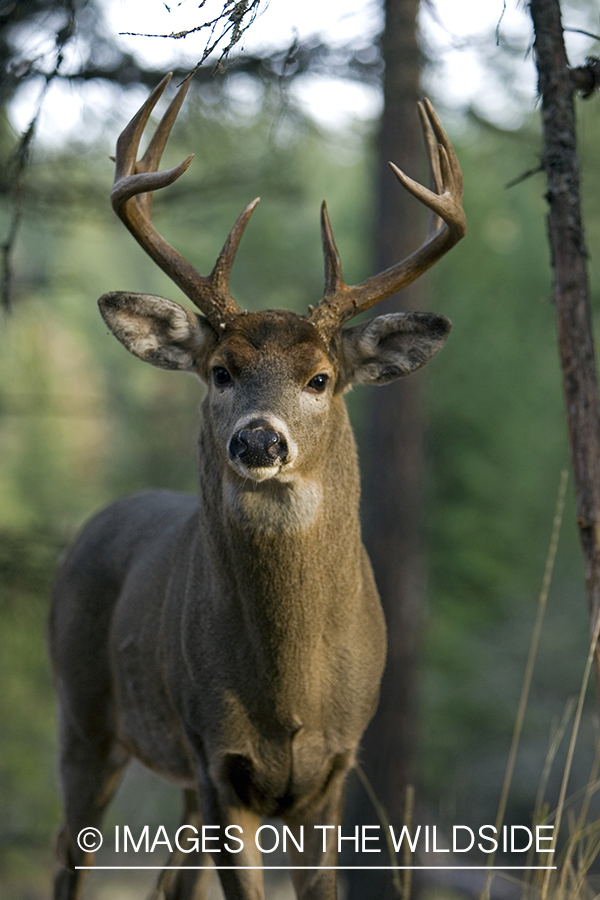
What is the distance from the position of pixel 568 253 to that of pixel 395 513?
605 centimetres

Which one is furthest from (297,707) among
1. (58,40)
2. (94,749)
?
(58,40)

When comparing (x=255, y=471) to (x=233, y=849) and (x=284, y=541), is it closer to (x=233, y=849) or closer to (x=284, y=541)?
(x=284, y=541)

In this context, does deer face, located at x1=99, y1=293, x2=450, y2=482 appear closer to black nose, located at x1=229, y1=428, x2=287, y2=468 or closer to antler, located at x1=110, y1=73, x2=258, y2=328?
black nose, located at x1=229, y1=428, x2=287, y2=468

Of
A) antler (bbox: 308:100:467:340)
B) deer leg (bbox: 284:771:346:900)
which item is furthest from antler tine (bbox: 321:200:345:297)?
deer leg (bbox: 284:771:346:900)

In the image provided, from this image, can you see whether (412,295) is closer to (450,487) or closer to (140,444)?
(450,487)

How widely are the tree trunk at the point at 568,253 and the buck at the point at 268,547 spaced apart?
1.36 ft

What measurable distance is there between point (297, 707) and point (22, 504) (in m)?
21.0

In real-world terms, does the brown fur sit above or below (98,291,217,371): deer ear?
below

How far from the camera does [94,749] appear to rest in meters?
5.20

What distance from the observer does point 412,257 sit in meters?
4.21

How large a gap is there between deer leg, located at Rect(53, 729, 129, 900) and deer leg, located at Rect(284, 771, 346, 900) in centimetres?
150

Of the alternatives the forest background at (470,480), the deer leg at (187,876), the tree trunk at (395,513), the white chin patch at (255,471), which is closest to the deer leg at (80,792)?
the deer leg at (187,876)

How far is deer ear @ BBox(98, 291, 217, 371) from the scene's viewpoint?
4230mm

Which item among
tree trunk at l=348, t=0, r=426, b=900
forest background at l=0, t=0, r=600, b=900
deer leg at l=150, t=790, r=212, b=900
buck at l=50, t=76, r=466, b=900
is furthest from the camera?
forest background at l=0, t=0, r=600, b=900
